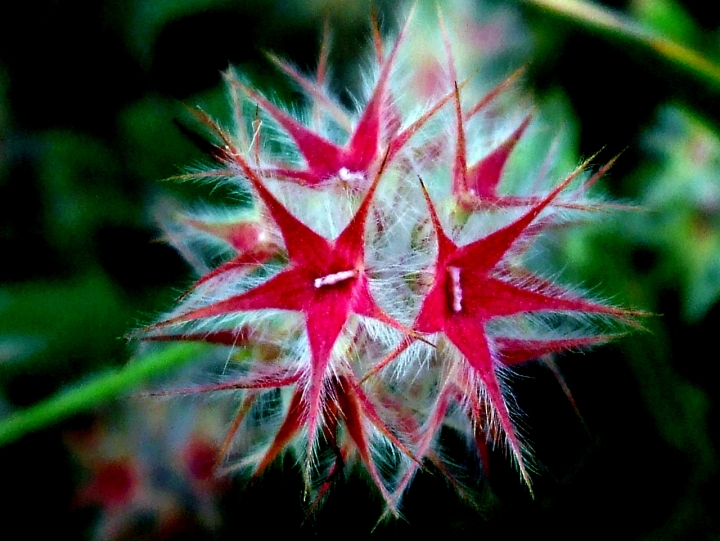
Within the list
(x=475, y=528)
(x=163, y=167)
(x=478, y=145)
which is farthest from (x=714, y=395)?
(x=163, y=167)

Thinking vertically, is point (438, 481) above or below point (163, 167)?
below

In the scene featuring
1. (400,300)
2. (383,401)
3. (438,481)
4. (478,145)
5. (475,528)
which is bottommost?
(475,528)

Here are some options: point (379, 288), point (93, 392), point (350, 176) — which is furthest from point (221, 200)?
point (379, 288)

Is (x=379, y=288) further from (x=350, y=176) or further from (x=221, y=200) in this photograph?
(x=221, y=200)

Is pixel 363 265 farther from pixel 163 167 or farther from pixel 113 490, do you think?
pixel 163 167

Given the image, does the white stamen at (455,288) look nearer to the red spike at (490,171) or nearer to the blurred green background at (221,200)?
the red spike at (490,171)
